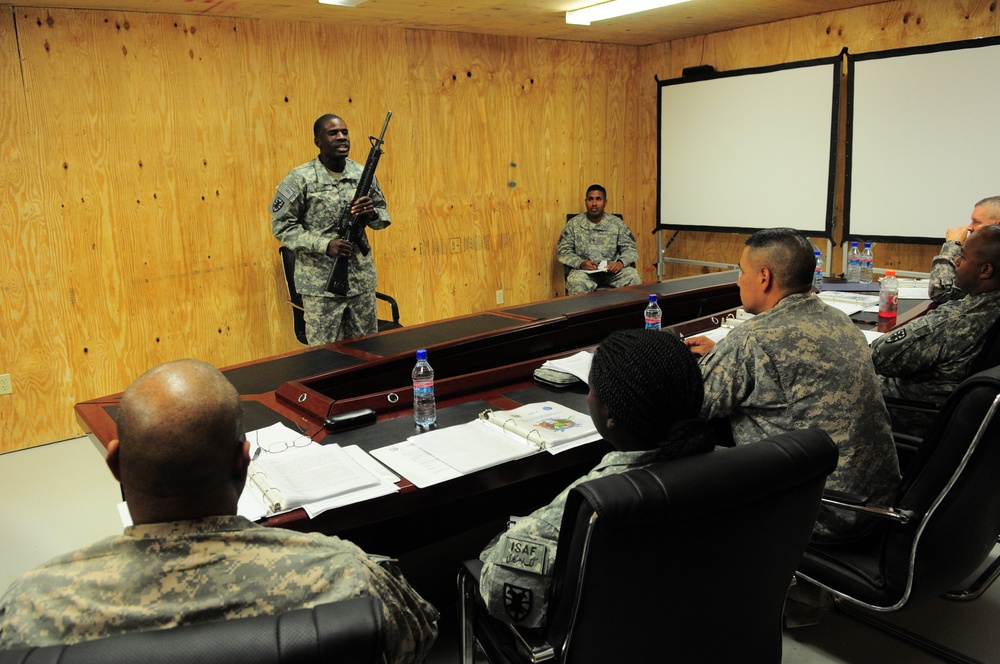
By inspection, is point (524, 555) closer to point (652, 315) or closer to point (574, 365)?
point (574, 365)

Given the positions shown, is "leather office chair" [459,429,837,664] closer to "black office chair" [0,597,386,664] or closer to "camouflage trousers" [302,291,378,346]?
"black office chair" [0,597,386,664]

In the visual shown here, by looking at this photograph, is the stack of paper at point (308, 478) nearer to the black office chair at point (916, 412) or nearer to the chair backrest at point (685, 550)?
the chair backrest at point (685, 550)

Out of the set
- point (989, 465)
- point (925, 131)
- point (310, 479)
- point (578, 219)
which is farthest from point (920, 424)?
point (578, 219)

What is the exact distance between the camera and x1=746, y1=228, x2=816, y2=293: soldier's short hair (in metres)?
1.84

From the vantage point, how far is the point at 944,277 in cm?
326

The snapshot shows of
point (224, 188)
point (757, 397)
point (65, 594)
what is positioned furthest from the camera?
point (224, 188)

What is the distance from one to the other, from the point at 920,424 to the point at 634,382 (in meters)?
1.67

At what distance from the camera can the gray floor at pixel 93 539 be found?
200 centimetres

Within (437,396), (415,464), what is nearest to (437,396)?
(437,396)

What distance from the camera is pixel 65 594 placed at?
85 centimetres

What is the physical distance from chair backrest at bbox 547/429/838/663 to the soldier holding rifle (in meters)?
2.79

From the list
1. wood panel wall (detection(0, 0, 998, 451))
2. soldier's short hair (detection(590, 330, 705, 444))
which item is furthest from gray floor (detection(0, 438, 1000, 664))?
soldier's short hair (detection(590, 330, 705, 444))

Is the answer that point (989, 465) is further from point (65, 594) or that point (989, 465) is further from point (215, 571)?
point (65, 594)

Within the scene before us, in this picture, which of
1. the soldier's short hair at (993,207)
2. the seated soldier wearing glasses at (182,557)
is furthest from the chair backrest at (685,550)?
the soldier's short hair at (993,207)
